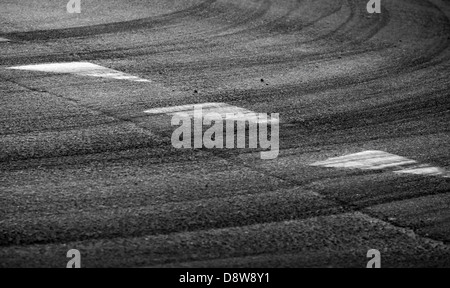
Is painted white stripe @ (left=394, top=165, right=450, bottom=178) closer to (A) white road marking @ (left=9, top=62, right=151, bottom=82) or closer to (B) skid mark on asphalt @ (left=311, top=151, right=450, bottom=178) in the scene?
(B) skid mark on asphalt @ (left=311, top=151, right=450, bottom=178)

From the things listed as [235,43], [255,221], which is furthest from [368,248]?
[235,43]

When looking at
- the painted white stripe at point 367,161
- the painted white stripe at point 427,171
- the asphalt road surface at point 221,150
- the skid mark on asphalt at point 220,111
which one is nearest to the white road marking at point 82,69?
the asphalt road surface at point 221,150

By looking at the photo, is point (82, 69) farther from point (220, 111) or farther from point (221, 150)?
point (221, 150)

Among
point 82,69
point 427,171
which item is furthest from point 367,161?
point 82,69

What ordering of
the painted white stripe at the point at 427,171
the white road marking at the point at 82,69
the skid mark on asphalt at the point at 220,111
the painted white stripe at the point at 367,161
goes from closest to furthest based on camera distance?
the painted white stripe at the point at 427,171 → the painted white stripe at the point at 367,161 → the skid mark on asphalt at the point at 220,111 → the white road marking at the point at 82,69

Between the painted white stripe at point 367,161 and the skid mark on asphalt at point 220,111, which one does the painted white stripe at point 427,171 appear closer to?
the painted white stripe at point 367,161

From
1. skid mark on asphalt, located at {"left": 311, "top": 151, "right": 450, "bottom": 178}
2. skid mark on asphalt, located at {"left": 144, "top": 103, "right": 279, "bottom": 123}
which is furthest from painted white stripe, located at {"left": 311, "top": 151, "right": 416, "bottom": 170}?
skid mark on asphalt, located at {"left": 144, "top": 103, "right": 279, "bottom": 123}
